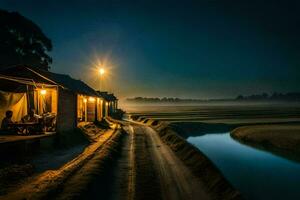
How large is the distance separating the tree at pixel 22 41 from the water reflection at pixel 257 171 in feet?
109

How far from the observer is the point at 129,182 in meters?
11.1

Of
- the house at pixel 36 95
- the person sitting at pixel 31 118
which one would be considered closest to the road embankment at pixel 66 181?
the person sitting at pixel 31 118

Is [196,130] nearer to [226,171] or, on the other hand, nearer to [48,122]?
[226,171]

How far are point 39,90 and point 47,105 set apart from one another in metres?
2.18

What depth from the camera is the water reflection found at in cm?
1196

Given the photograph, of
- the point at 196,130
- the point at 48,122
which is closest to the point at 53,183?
the point at 48,122

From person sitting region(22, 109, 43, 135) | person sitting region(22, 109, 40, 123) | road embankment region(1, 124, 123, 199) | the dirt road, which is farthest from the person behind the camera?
person sitting region(22, 109, 40, 123)

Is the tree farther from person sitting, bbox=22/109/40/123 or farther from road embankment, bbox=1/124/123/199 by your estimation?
road embankment, bbox=1/124/123/199

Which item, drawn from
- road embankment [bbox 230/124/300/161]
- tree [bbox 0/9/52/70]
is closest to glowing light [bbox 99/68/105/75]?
tree [bbox 0/9/52/70]

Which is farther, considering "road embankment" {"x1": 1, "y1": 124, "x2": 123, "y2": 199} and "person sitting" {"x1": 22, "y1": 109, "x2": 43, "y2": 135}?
"person sitting" {"x1": 22, "y1": 109, "x2": 43, "y2": 135}

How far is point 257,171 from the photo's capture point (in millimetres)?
16031

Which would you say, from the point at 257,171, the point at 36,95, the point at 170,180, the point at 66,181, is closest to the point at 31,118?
the point at 36,95

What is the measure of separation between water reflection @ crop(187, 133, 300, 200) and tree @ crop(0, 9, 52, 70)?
33147mm

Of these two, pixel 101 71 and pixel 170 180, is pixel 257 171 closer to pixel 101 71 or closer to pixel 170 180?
pixel 170 180
